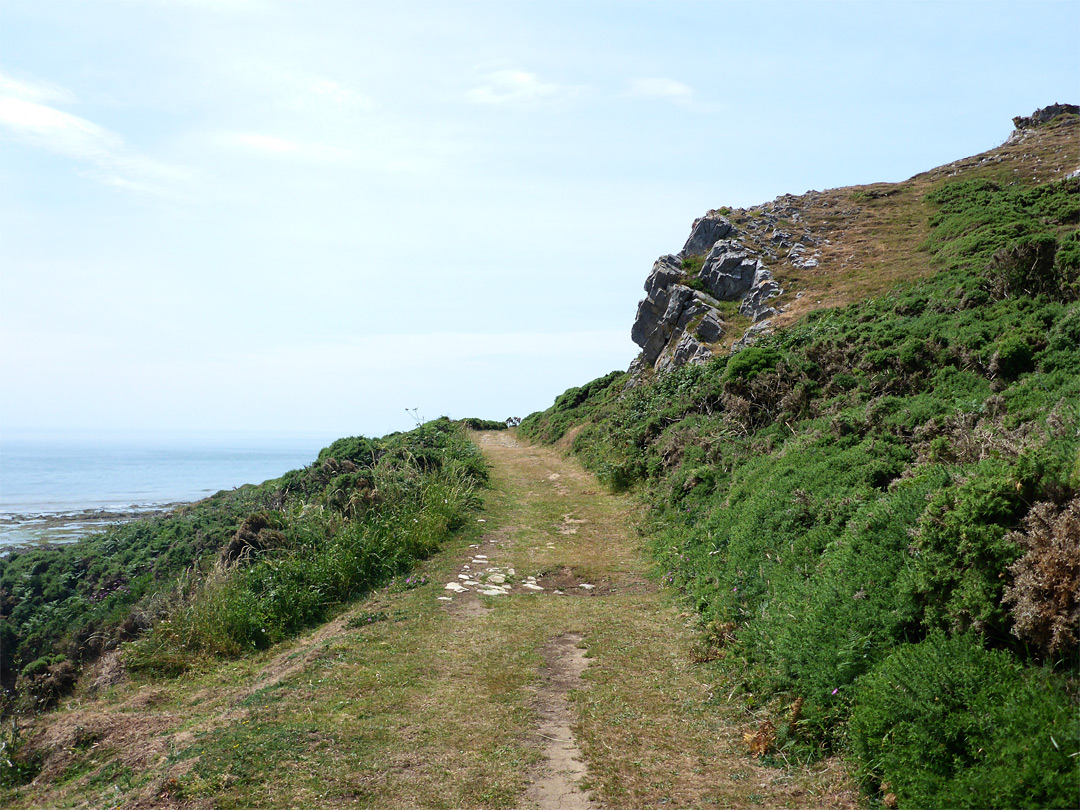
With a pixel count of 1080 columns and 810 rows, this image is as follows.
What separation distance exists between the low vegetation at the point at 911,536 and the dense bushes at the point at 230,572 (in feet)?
16.2

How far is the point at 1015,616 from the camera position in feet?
12.3

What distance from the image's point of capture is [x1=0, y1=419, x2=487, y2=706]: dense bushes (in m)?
8.77

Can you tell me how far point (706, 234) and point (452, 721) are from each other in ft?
102

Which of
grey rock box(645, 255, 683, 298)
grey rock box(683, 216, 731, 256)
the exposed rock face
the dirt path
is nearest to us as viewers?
the dirt path

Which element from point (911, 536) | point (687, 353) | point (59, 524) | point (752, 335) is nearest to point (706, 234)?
point (687, 353)

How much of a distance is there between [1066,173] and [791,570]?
2903 cm

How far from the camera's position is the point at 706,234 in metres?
32.5

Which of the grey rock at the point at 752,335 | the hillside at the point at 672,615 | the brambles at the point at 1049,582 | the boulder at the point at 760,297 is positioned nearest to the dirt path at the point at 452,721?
the hillside at the point at 672,615

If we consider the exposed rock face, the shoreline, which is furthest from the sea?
the exposed rock face

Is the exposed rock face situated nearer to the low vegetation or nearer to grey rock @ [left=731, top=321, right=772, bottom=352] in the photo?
grey rock @ [left=731, top=321, right=772, bottom=352]

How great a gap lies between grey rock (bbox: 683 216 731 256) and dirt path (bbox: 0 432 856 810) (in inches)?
1018

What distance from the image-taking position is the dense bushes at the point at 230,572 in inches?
345

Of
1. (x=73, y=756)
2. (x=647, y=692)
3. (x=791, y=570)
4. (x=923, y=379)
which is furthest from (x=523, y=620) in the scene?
(x=923, y=379)

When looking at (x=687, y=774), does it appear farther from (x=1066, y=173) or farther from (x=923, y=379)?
(x=1066, y=173)
